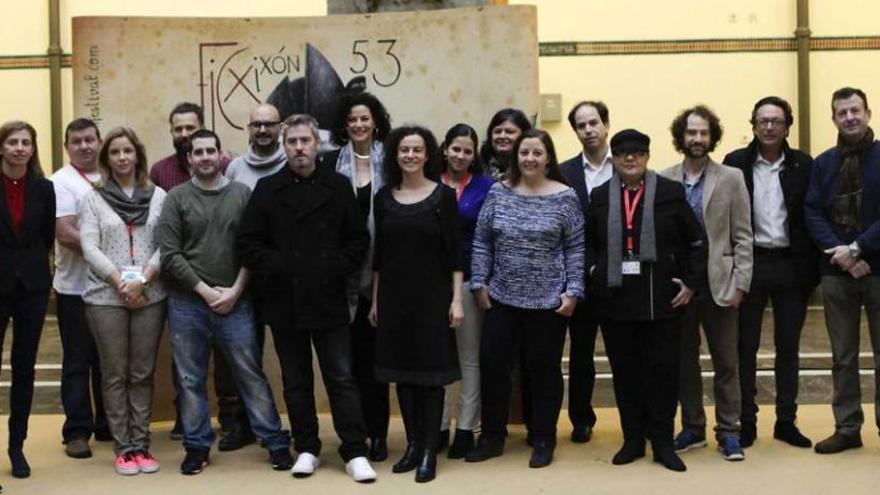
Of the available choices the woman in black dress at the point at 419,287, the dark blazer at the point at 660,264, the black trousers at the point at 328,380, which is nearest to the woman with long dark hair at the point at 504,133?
the woman in black dress at the point at 419,287

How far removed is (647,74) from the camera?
13.6 meters

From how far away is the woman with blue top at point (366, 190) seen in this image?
19.4ft

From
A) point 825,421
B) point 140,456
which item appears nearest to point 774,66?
point 825,421

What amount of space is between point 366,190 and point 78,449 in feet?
6.98

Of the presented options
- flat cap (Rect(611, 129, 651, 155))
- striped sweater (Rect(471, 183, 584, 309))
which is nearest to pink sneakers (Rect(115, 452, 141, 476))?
striped sweater (Rect(471, 183, 584, 309))

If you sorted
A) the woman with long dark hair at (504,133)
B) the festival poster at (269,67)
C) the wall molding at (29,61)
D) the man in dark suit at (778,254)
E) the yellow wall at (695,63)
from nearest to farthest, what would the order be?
the man in dark suit at (778,254), the woman with long dark hair at (504,133), the festival poster at (269,67), the yellow wall at (695,63), the wall molding at (29,61)

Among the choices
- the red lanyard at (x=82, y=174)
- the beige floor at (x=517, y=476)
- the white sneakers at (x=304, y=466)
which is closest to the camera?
the beige floor at (x=517, y=476)

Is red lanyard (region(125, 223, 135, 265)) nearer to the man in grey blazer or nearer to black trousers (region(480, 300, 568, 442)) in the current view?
black trousers (region(480, 300, 568, 442))

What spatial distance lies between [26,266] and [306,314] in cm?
137

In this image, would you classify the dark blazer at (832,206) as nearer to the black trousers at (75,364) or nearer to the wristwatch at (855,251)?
the wristwatch at (855,251)

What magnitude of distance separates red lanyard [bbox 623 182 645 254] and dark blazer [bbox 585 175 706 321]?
2cm

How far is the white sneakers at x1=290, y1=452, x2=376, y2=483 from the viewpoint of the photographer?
5.50 m

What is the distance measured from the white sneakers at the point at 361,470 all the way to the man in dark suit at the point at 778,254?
6.75 feet

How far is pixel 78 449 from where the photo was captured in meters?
6.18
